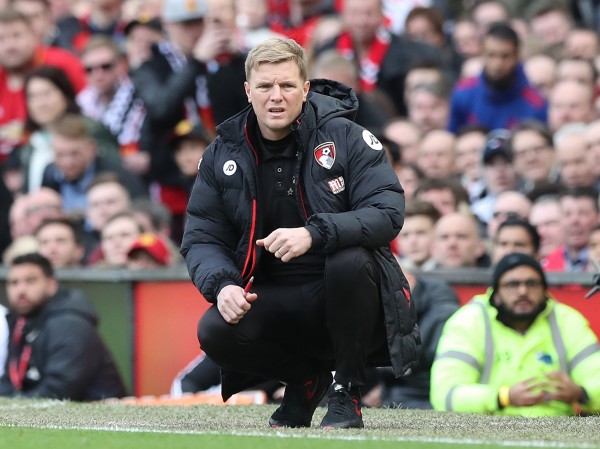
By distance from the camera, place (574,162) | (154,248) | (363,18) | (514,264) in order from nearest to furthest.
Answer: (514,264)
(154,248)
(574,162)
(363,18)

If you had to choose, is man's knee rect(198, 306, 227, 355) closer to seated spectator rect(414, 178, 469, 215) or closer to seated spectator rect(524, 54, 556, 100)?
seated spectator rect(414, 178, 469, 215)

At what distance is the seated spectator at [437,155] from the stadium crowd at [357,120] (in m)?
0.01

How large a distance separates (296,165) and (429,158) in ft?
20.7

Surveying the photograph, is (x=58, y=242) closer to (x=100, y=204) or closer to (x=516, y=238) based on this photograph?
(x=100, y=204)

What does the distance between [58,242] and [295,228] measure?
6.41 metres

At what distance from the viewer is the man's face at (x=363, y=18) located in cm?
1491

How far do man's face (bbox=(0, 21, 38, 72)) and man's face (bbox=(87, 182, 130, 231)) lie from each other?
2305 mm

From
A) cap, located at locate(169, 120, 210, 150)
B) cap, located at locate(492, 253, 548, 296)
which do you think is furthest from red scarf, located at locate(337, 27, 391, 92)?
cap, located at locate(492, 253, 548, 296)

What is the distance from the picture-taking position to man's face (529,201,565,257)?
459 inches

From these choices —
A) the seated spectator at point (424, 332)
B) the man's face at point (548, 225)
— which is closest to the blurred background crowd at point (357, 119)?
the man's face at point (548, 225)

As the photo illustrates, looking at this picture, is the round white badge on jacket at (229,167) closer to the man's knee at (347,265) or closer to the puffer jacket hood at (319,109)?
the puffer jacket hood at (319,109)

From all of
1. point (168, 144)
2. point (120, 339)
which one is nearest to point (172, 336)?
point (120, 339)

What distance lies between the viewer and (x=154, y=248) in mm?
12305

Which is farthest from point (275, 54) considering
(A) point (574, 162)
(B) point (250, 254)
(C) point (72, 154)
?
(C) point (72, 154)
